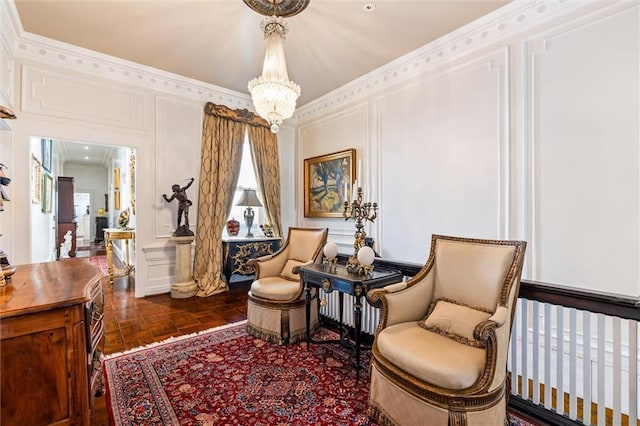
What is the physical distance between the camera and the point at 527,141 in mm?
2621

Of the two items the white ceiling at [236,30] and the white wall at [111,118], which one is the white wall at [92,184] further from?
the white ceiling at [236,30]

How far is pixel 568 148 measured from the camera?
239 cm

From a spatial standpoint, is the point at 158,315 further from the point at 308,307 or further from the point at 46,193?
the point at 46,193

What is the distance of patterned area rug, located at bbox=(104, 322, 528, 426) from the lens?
5.76 ft

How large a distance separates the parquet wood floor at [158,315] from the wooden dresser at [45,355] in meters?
1.45

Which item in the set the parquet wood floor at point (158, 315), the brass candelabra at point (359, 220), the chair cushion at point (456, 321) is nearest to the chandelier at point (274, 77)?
the brass candelabra at point (359, 220)

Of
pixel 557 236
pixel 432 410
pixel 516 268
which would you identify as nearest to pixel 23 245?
pixel 432 410

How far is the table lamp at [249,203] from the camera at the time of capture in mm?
4957

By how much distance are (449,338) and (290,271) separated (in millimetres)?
1805

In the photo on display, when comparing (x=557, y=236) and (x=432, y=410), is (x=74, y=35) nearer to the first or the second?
(x=432, y=410)

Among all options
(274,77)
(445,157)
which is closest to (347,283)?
(274,77)

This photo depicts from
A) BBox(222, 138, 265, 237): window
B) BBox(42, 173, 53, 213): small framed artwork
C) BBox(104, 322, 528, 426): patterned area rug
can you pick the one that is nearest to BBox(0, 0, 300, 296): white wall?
BBox(222, 138, 265, 237): window

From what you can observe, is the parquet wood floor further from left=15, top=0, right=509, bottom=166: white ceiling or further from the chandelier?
left=15, top=0, right=509, bottom=166: white ceiling

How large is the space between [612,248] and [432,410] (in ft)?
6.45
